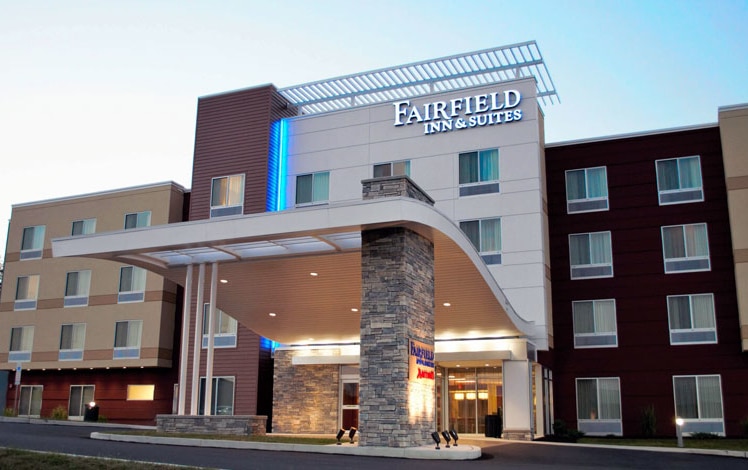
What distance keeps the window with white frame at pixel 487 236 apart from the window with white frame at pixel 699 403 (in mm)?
7830

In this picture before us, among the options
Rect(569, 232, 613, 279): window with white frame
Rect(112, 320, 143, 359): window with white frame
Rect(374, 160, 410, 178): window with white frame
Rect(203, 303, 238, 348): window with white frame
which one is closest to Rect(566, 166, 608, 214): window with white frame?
Rect(569, 232, 613, 279): window with white frame

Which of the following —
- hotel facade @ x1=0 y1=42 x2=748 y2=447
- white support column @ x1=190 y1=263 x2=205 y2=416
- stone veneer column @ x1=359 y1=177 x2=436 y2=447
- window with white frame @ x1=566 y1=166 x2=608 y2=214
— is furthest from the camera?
window with white frame @ x1=566 y1=166 x2=608 y2=214

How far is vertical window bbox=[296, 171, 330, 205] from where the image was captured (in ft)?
105

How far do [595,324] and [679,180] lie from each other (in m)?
6.32

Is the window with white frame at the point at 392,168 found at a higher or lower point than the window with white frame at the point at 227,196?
higher

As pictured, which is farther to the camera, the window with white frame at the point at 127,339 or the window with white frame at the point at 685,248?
the window with white frame at the point at 127,339

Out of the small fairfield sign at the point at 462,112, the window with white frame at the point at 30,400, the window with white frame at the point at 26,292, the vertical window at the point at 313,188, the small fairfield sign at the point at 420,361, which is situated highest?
the small fairfield sign at the point at 462,112

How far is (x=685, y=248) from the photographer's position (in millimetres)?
28156

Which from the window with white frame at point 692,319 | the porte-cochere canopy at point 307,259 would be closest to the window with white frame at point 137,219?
the porte-cochere canopy at point 307,259

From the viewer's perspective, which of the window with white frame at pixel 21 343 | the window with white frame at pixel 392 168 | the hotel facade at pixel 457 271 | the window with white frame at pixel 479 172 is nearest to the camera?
the hotel facade at pixel 457 271

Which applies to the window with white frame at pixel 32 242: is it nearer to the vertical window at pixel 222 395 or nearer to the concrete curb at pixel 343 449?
the vertical window at pixel 222 395

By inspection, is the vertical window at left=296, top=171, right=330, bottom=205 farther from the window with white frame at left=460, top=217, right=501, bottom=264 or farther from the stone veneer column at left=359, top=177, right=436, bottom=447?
the stone veneer column at left=359, top=177, right=436, bottom=447

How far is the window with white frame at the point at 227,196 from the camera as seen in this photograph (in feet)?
106

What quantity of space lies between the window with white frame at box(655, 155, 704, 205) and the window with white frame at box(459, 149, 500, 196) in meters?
6.21
